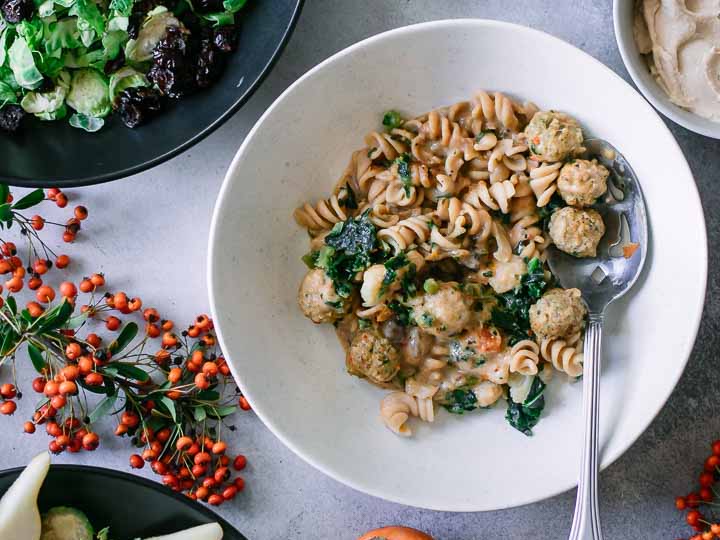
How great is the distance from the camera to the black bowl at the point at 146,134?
11.0 ft

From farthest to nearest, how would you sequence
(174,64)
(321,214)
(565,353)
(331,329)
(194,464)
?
(194,464), (331,329), (321,214), (174,64), (565,353)

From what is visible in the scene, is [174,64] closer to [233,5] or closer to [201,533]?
[233,5]

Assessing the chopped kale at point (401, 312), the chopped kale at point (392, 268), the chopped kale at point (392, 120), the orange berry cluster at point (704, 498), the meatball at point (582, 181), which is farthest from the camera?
the orange berry cluster at point (704, 498)

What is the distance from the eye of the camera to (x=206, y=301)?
12.3ft

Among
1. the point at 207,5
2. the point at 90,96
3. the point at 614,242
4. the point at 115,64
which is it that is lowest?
the point at 614,242

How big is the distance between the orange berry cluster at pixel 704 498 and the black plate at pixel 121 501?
2.08 meters

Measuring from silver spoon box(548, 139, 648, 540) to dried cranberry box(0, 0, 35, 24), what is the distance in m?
2.55

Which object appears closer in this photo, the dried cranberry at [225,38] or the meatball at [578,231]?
the meatball at [578,231]

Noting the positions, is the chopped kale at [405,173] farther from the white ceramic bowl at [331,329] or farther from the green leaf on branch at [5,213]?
the green leaf on branch at [5,213]

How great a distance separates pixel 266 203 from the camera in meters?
3.34

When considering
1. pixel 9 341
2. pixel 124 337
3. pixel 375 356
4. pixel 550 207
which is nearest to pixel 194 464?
pixel 124 337

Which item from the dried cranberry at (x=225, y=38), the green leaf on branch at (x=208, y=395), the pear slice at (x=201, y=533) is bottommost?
the pear slice at (x=201, y=533)

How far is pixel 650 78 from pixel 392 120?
1154mm

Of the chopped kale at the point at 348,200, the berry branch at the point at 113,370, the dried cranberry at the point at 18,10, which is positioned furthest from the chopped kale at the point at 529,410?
the dried cranberry at the point at 18,10
